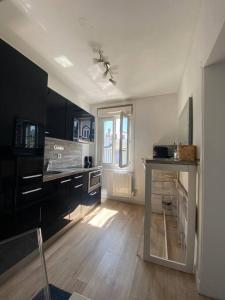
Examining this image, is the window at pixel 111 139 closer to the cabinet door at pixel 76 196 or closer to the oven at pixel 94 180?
the oven at pixel 94 180

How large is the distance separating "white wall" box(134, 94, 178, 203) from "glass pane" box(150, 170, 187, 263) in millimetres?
628

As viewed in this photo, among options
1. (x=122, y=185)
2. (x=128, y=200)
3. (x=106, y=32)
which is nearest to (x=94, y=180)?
(x=122, y=185)

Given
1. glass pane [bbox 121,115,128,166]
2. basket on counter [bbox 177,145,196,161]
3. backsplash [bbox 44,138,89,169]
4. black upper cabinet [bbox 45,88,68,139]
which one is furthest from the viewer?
glass pane [bbox 121,115,128,166]

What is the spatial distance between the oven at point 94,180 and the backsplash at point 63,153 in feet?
1.88

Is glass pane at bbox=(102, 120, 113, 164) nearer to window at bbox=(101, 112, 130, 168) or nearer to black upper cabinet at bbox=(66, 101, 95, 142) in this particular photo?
window at bbox=(101, 112, 130, 168)

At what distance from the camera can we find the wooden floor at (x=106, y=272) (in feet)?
4.38

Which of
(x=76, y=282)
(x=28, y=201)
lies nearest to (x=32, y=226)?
(x=28, y=201)

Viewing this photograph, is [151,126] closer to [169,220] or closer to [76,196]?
[169,220]

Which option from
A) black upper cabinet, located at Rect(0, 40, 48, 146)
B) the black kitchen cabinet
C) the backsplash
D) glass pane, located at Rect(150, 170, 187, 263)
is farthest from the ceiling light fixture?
glass pane, located at Rect(150, 170, 187, 263)

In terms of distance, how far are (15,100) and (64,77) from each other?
1.59 metres

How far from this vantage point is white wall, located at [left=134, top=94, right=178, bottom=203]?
11.5ft

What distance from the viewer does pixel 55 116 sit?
236cm

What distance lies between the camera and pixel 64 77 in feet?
9.29

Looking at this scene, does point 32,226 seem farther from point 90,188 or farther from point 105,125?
point 105,125
